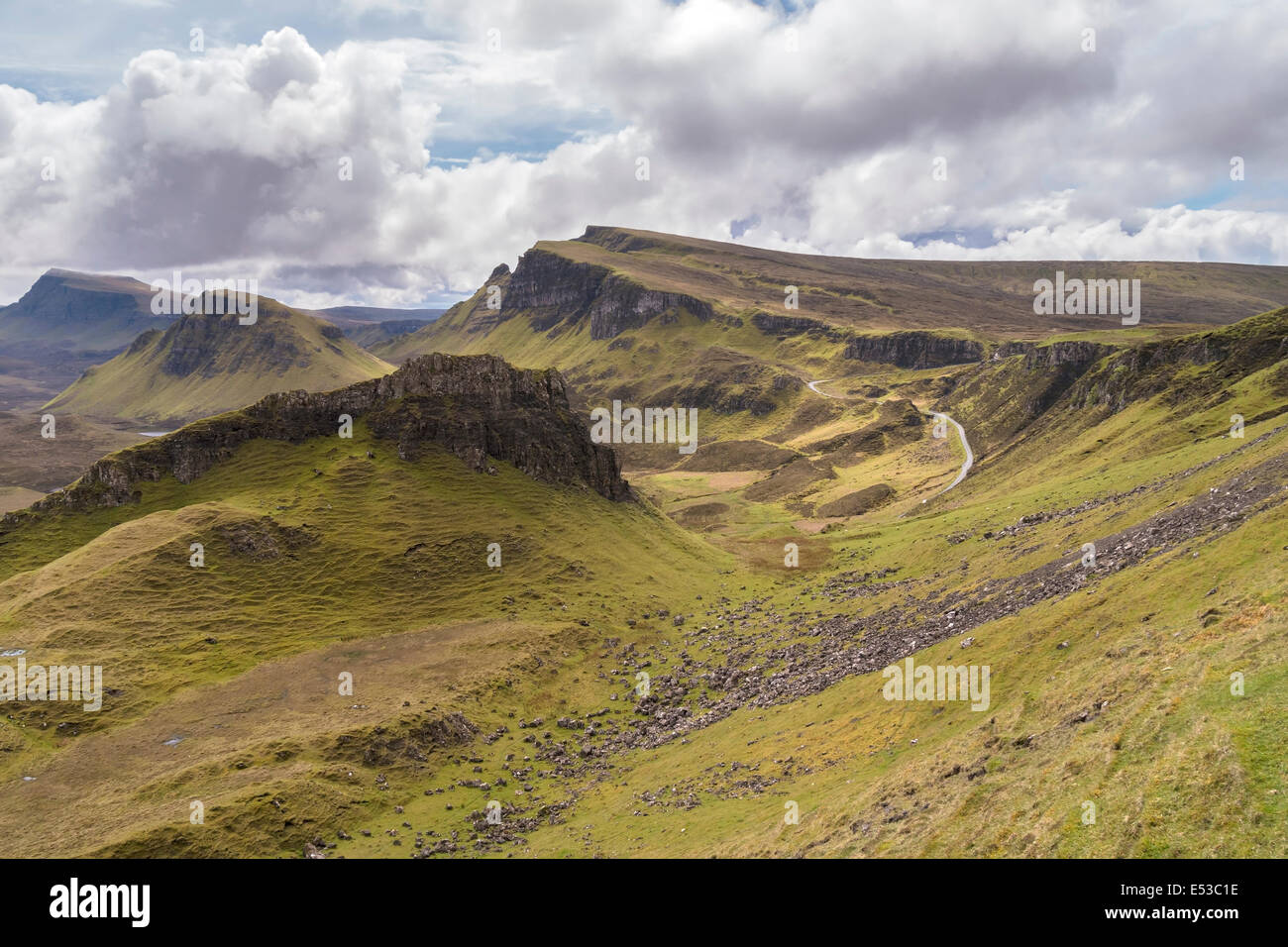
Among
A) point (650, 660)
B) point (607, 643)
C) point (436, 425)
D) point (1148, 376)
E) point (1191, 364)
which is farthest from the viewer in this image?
point (1148, 376)

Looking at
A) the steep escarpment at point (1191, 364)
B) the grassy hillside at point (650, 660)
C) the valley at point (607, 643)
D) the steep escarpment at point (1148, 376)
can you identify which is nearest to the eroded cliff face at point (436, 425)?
the valley at point (607, 643)

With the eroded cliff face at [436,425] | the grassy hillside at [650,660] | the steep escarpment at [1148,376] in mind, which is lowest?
the grassy hillside at [650,660]

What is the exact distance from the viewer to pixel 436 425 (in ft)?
377

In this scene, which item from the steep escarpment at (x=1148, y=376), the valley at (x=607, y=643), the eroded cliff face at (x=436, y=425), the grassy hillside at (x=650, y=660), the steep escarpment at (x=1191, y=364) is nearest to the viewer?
the grassy hillside at (x=650, y=660)

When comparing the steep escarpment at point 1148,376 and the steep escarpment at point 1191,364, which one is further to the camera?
the steep escarpment at point 1191,364

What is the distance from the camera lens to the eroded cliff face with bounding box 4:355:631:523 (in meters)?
106

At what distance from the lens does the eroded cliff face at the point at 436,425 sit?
106m

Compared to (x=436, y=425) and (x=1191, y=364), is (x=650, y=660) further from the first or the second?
(x=1191, y=364)

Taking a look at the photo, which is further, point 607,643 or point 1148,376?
point 1148,376

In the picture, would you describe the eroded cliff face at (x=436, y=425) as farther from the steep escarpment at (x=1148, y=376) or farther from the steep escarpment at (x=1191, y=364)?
the steep escarpment at (x=1191, y=364)

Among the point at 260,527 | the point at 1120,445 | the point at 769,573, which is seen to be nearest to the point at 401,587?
the point at 260,527

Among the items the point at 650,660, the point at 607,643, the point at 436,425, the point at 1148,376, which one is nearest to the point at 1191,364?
the point at 1148,376

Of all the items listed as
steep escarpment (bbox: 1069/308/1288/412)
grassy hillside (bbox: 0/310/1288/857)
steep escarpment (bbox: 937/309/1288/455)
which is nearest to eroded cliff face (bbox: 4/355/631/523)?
grassy hillside (bbox: 0/310/1288/857)
